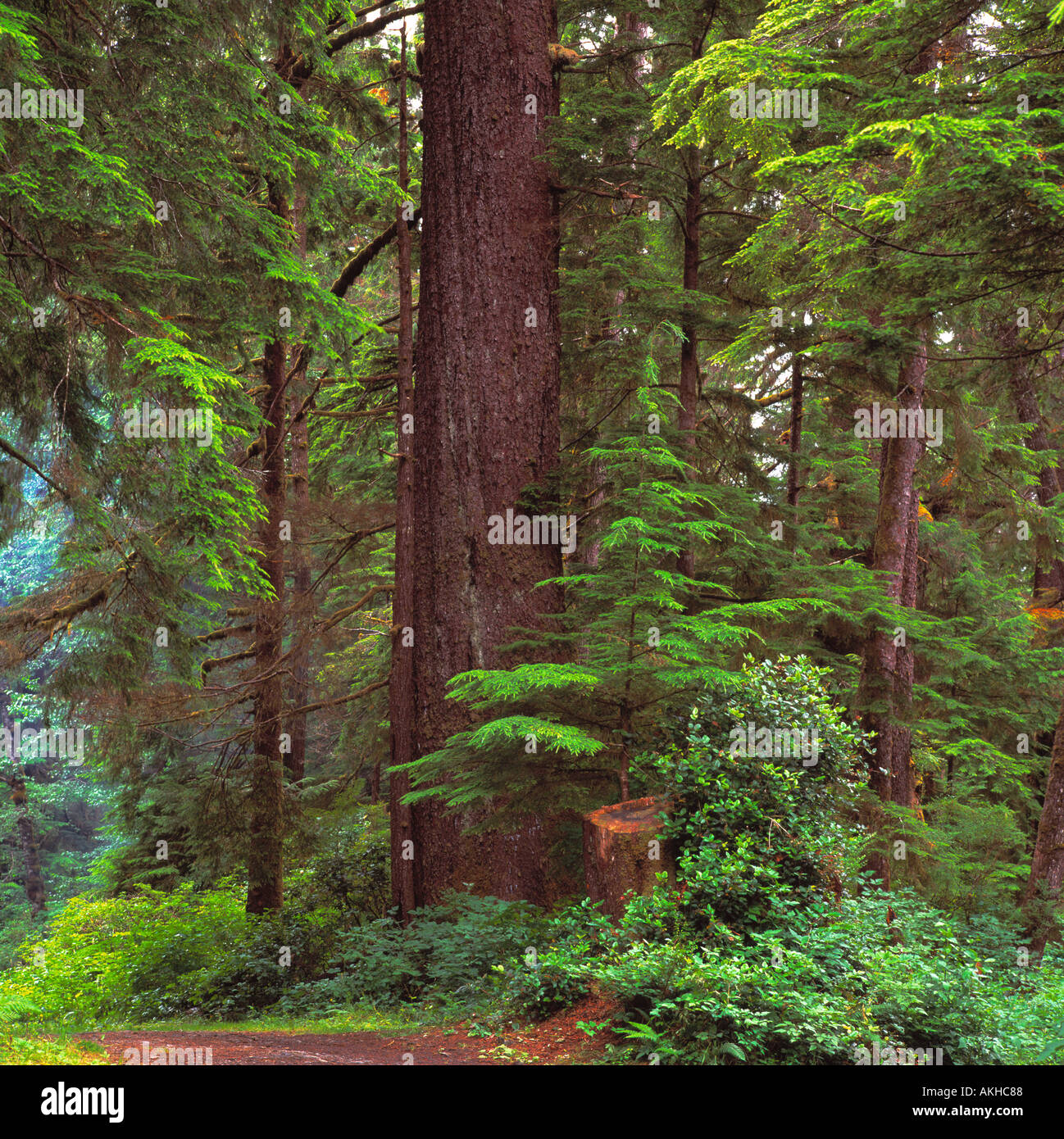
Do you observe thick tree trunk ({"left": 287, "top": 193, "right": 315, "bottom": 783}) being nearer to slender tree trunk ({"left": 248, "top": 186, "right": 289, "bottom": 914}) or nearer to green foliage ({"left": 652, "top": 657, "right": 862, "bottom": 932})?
slender tree trunk ({"left": 248, "top": 186, "right": 289, "bottom": 914})

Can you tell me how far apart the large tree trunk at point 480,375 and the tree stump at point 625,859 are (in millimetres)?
1840

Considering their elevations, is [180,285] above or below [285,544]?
above

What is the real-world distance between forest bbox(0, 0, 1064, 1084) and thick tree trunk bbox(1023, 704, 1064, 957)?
45mm

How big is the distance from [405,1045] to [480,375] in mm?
5060

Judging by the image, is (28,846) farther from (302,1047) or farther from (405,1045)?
(405,1045)

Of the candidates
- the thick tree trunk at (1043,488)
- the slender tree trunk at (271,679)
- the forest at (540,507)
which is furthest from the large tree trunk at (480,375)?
the thick tree trunk at (1043,488)

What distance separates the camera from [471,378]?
7.63m

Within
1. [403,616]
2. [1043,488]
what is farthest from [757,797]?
[1043,488]

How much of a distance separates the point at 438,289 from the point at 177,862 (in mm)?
11248

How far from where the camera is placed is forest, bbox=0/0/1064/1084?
499cm

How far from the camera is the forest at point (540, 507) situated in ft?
16.4

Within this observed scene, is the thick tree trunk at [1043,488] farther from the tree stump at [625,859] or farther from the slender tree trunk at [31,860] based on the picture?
the slender tree trunk at [31,860]
